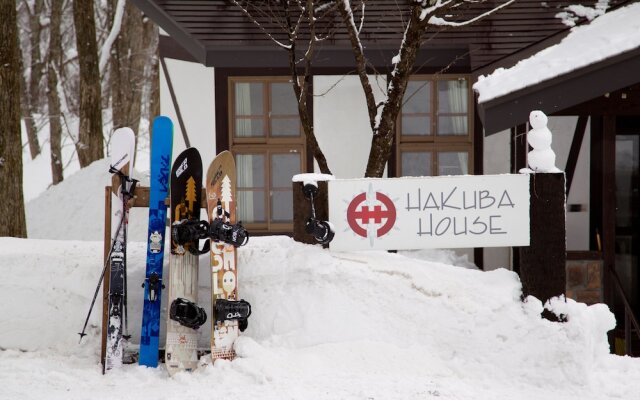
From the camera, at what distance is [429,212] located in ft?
18.1

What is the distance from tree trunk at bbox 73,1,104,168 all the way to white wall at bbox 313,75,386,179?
6083mm

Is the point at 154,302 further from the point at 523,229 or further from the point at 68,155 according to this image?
the point at 68,155

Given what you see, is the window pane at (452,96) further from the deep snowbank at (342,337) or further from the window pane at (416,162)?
the deep snowbank at (342,337)

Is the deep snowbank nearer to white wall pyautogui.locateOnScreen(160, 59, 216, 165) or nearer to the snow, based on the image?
the snow

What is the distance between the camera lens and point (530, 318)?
5309 millimetres

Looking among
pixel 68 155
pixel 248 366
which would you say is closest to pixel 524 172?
pixel 248 366

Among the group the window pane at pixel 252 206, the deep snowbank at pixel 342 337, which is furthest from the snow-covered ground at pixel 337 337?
the window pane at pixel 252 206

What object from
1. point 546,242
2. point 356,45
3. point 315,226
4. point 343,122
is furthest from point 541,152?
point 343,122

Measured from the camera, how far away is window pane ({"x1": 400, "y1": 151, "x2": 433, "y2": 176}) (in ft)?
33.0

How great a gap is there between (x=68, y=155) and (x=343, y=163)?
1034 inches

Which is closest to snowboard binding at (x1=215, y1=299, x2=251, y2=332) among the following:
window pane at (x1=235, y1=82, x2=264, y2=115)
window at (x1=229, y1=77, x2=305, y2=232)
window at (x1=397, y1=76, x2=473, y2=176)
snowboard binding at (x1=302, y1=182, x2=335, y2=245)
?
snowboard binding at (x1=302, y1=182, x2=335, y2=245)

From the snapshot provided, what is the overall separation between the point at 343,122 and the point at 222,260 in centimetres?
494

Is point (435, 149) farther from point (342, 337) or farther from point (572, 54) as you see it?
point (342, 337)

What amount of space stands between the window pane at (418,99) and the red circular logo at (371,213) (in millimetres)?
4720
